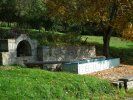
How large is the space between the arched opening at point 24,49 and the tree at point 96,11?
14.6ft

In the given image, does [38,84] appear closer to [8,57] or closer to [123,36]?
[8,57]

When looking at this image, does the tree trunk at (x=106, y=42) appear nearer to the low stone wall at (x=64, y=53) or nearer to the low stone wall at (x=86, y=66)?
the low stone wall at (x=64, y=53)

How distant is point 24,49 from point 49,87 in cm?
1048

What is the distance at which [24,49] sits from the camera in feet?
82.2

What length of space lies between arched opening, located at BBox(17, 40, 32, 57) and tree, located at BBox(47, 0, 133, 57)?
175 inches

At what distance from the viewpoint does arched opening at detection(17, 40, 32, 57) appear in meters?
24.7

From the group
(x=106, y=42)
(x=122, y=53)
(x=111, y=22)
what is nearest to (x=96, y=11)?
(x=111, y=22)

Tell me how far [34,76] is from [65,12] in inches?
497

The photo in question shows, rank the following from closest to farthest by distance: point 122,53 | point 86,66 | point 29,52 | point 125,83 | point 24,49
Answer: point 125,83 → point 86,66 → point 29,52 → point 24,49 → point 122,53

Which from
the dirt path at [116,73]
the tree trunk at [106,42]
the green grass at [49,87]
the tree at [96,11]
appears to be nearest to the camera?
the green grass at [49,87]

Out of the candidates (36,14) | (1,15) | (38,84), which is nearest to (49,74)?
(38,84)

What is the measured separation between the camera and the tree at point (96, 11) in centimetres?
2786

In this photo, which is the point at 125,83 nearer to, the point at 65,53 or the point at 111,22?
the point at 65,53

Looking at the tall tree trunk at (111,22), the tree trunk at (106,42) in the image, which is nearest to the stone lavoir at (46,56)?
the tree trunk at (106,42)
